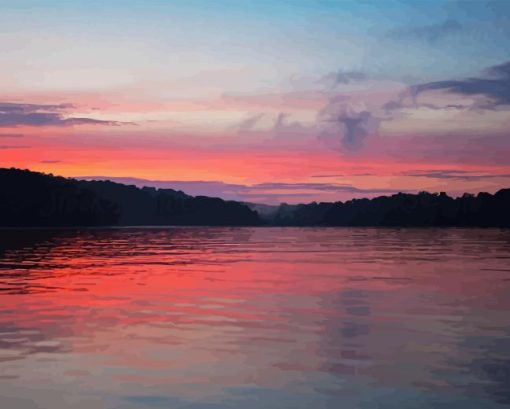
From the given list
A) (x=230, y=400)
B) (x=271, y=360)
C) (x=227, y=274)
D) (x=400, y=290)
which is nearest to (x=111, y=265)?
(x=227, y=274)

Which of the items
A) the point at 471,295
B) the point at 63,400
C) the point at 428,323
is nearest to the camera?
the point at 63,400

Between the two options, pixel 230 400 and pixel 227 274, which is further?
pixel 227 274

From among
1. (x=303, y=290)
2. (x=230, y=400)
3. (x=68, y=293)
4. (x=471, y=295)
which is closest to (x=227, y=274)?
(x=303, y=290)

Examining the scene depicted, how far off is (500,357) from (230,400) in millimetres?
9645

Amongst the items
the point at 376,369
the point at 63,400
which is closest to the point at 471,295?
the point at 376,369

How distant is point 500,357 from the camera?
23.6 m

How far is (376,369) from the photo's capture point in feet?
72.4

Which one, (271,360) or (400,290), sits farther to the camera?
(400,290)

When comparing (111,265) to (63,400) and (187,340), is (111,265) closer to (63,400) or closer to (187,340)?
(187,340)

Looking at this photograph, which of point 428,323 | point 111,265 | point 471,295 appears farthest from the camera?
point 111,265

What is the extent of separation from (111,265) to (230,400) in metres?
52.6

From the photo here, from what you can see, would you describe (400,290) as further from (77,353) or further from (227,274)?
(77,353)

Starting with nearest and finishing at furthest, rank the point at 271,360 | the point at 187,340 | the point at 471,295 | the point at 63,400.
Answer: the point at 63,400, the point at 271,360, the point at 187,340, the point at 471,295

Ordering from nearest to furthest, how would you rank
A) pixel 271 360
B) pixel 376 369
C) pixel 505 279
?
1. pixel 376 369
2. pixel 271 360
3. pixel 505 279
